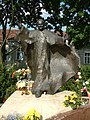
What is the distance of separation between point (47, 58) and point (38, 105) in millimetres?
1260

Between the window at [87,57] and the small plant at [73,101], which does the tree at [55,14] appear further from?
the window at [87,57]

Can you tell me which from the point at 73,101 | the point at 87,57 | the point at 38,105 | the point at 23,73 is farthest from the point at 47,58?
the point at 87,57

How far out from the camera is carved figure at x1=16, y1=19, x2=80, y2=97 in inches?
318

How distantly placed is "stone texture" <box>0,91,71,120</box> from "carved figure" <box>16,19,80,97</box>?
0.75 feet

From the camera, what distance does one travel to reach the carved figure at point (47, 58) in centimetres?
809

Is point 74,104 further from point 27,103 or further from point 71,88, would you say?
point 71,88

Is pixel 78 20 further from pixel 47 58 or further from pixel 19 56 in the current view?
pixel 19 56

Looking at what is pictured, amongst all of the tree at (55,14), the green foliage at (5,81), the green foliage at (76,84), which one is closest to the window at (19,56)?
the tree at (55,14)

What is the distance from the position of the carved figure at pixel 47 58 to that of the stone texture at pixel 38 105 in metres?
0.23

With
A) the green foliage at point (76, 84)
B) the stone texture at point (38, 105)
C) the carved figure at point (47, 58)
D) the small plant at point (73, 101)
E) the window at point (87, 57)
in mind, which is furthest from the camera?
the window at point (87, 57)

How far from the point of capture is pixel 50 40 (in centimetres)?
817

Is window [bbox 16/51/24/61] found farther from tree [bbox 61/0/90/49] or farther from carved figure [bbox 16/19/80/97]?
carved figure [bbox 16/19/80/97]

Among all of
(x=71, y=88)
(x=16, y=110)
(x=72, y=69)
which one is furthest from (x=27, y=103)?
(x=71, y=88)

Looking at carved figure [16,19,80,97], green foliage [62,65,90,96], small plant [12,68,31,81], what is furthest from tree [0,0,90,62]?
carved figure [16,19,80,97]
